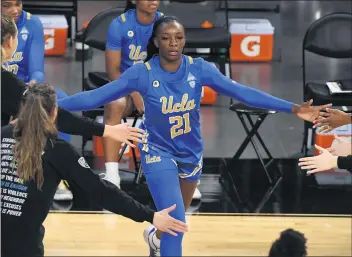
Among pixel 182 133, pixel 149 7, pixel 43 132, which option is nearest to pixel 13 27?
pixel 43 132

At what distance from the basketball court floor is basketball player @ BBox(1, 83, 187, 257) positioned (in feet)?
7.75

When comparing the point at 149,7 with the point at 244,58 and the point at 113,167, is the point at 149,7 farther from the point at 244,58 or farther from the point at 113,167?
the point at 244,58

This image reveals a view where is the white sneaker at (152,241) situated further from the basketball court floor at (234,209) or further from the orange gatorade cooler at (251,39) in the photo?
the orange gatorade cooler at (251,39)

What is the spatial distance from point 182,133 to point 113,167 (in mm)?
1971

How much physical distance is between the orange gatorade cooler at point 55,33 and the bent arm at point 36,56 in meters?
3.61

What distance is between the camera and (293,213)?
8430mm

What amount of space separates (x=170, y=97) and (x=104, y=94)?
425 mm

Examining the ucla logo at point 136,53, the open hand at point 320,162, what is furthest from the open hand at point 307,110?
the ucla logo at point 136,53

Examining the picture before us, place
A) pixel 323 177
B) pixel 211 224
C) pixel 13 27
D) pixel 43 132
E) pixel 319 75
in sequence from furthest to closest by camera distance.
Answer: pixel 319 75 < pixel 323 177 < pixel 211 224 < pixel 13 27 < pixel 43 132

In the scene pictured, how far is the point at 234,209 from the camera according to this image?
335 inches

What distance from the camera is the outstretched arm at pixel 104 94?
651cm

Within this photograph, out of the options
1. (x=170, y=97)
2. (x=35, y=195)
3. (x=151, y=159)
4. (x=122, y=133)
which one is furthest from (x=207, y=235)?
(x=35, y=195)

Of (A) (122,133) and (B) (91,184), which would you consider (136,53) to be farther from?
(B) (91,184)

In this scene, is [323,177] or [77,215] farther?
[323,177]
